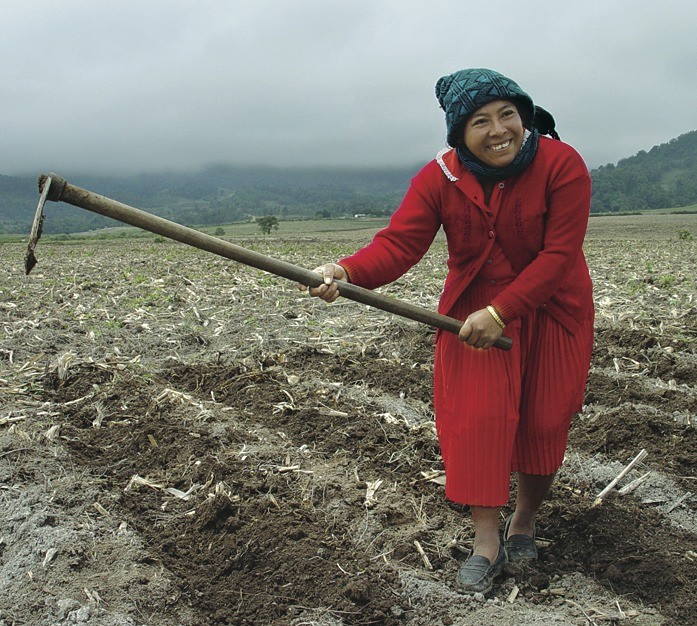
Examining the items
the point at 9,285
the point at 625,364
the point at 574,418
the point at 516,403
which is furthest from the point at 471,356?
the point at 9,285

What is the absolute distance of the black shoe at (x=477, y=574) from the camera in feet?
9.33

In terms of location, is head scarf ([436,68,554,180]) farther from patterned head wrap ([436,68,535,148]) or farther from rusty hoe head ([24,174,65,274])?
rusty hoe head ([24,174,65,274])

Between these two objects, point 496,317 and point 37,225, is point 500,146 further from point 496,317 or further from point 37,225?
point 37,225

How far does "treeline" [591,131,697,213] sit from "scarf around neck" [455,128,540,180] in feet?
212

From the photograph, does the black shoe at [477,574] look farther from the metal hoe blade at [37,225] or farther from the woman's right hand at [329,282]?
the metal hoe blade at [37,225]

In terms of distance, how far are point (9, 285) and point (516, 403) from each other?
905 cm

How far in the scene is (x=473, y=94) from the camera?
260cm

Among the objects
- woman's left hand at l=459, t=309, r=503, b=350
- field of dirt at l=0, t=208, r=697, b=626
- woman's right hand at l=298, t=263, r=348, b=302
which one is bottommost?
field of dirt at l=0, t=208, r=697, b=626

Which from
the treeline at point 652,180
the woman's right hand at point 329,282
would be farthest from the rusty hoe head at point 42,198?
the treeline at point 652,180

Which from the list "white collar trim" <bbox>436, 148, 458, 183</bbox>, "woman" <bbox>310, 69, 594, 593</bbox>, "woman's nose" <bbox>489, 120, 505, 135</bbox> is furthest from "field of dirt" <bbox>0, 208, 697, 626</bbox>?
"woman's nose" <bbox>489, 120, 505, 135</bbox>

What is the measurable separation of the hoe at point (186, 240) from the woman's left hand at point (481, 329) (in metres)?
0.05

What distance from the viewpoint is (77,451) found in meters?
4.04

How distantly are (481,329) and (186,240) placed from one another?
115 centimetres

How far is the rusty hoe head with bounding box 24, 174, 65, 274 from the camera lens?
2.45m
